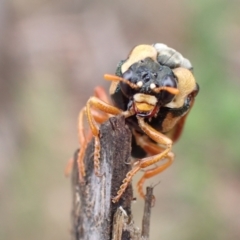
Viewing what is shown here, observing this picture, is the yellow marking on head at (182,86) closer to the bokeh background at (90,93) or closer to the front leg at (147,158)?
the front leg at (147,158)

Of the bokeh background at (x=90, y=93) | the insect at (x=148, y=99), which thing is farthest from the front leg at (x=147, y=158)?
the bokeh background at (x=90, y=93)

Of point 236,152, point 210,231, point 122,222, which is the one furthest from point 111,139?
point 236,152

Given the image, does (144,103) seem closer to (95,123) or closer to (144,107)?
(144,107)

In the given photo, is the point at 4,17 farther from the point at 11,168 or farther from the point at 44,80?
the point at 11,168

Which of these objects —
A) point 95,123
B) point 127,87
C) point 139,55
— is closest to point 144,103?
point 127,87

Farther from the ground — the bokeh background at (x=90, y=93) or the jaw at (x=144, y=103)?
the bokeh background at (x=90, y=93)

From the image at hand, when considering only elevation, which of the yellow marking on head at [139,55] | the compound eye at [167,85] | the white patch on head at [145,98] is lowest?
the white patch on head at [145,98]

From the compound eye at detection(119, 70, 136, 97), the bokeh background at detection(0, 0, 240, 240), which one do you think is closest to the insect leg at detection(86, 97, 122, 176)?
the compound eye at detection(119, 70, 136, 97)
